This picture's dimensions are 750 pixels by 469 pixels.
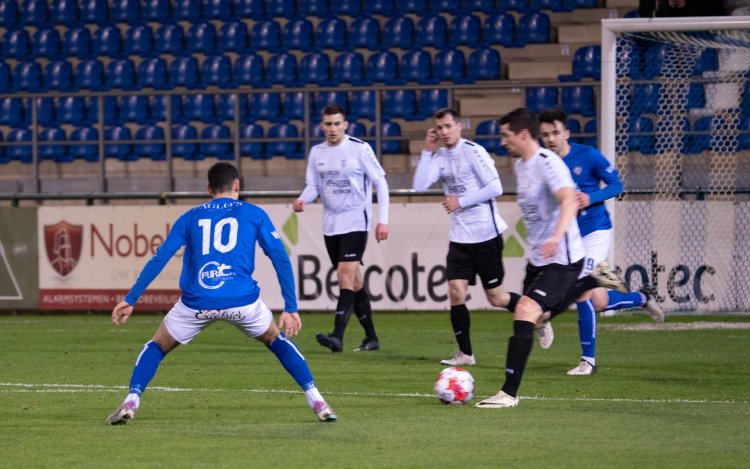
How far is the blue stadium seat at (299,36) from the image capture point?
2248cm

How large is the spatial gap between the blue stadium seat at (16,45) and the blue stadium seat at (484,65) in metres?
8.50

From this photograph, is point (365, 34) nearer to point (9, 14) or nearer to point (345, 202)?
point (9, 14)

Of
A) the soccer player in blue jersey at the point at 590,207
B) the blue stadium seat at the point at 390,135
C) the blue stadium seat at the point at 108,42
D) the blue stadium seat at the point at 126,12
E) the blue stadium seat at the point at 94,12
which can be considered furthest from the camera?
the blue stadium seat at the point at 94,12

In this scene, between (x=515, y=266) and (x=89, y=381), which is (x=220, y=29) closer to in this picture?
(x=515, y=266)

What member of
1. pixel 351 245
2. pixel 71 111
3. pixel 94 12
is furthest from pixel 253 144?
pixel 351 245

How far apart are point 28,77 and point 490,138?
9.12 meters

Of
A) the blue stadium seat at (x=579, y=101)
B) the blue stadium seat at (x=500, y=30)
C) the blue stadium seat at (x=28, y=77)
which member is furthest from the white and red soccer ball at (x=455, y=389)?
the blue stadium seat at (x=28, y=77)

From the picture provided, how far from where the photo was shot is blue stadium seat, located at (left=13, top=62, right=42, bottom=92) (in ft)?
75.7

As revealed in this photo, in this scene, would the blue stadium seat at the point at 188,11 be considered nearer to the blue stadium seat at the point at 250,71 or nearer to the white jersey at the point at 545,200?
the blue stadium seat at the point at 250,71

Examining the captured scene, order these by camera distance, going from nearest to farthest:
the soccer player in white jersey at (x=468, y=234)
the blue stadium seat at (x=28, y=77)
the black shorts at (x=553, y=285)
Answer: the black shorts at (x=553, y=285) → the soccer player in white jersey at (x=468, y=234) → the blue stadium seat at (x=28, y=77)

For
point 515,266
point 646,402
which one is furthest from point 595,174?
point 515,266

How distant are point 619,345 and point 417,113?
822cm

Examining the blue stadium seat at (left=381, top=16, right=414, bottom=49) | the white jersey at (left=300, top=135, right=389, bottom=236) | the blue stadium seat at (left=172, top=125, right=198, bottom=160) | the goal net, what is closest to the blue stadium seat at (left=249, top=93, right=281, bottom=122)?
the blue stadium seat at (left=172, top=125, right=198, bottom=160)

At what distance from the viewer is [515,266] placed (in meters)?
17.2
